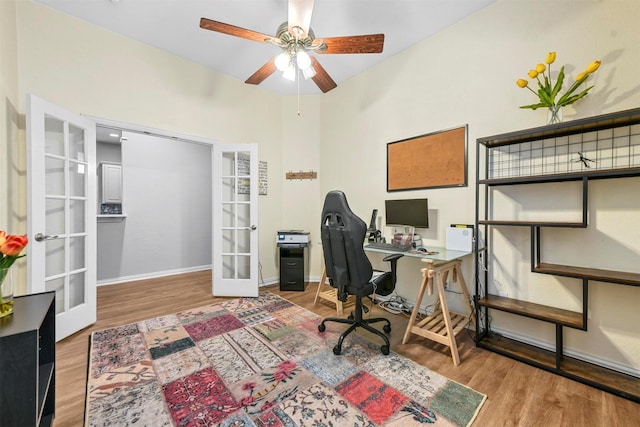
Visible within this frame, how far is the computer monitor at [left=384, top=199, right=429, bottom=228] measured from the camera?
262 centimetres

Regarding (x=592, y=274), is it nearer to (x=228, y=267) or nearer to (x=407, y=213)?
(x=407, y=213)

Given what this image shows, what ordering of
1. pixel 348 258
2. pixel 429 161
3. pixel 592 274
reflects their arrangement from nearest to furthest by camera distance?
pixel 592 274 → pixel 348 258 → pixel 429 161

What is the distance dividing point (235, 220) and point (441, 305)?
2714mm

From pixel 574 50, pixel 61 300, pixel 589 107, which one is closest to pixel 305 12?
pixel 574 50

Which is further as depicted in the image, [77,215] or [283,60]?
[77,215]

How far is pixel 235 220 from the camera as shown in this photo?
3.52 metres

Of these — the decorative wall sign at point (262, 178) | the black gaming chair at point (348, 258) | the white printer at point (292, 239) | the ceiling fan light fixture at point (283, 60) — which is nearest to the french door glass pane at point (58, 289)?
the white printer at point (292, 239)

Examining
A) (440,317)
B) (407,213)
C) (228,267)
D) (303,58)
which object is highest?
(303,58)

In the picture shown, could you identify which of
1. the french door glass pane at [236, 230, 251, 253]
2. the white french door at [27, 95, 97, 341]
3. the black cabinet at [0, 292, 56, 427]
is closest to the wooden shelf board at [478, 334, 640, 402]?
the black cabinet at [0, 292, 56, 427]

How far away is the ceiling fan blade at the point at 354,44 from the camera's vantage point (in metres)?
1.93

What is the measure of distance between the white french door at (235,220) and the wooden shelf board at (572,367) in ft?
8.84

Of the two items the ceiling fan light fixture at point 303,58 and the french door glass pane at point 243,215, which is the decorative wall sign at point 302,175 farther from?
the ceiling fan light fixture at point 303,58

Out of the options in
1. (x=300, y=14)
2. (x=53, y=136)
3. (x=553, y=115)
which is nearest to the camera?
(x=300, y=14)

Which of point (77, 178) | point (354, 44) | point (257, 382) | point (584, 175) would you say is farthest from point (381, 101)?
point (77, 178)
